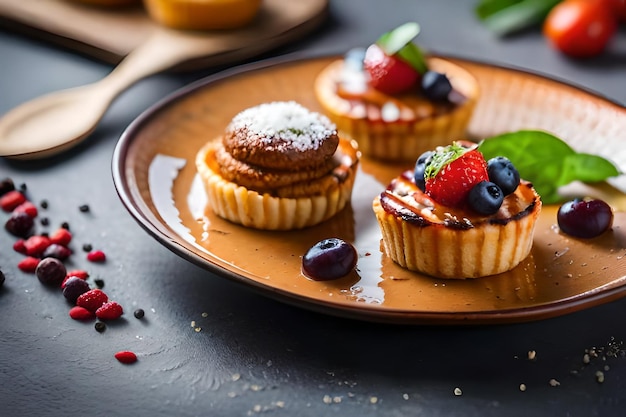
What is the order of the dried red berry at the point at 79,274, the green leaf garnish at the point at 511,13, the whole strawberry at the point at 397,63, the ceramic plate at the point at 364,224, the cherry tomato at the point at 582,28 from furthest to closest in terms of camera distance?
1. the green leaf garnish at the point at 511,13
2. the cherry tomato at the point at 582,28
3. the whole strawberry at the point at 397,63
4. the dried red berry at the point at 79,274
5. the ceramic plate at the point at 364,224

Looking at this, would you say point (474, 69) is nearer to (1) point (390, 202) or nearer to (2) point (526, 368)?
(1) point (390, 202)

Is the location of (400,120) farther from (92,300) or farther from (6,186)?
(6,186)

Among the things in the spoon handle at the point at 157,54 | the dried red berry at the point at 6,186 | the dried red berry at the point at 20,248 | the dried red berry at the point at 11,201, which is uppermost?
the spoon handle at the point at 157,54

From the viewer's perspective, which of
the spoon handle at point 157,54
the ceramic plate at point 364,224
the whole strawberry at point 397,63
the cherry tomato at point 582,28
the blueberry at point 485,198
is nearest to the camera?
the ceramic plate at point 364,224

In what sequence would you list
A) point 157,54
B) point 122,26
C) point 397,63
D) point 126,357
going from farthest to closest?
point 122,26, point 157,54, point 397,63, point 126,357

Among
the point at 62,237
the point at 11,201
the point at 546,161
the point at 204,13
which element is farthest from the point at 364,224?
the point at 204,13

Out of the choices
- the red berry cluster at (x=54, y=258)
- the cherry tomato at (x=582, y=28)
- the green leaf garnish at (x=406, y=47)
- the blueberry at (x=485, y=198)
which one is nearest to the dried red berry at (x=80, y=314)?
the red berry cluster at (x=54, y=258)

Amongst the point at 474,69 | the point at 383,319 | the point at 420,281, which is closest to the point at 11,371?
the point at 383,319

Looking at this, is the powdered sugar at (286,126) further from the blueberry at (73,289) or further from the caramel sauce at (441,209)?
the blueberry at (73,289)

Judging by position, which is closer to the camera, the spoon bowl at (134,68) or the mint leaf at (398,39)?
the mint leaf at (398,39)
